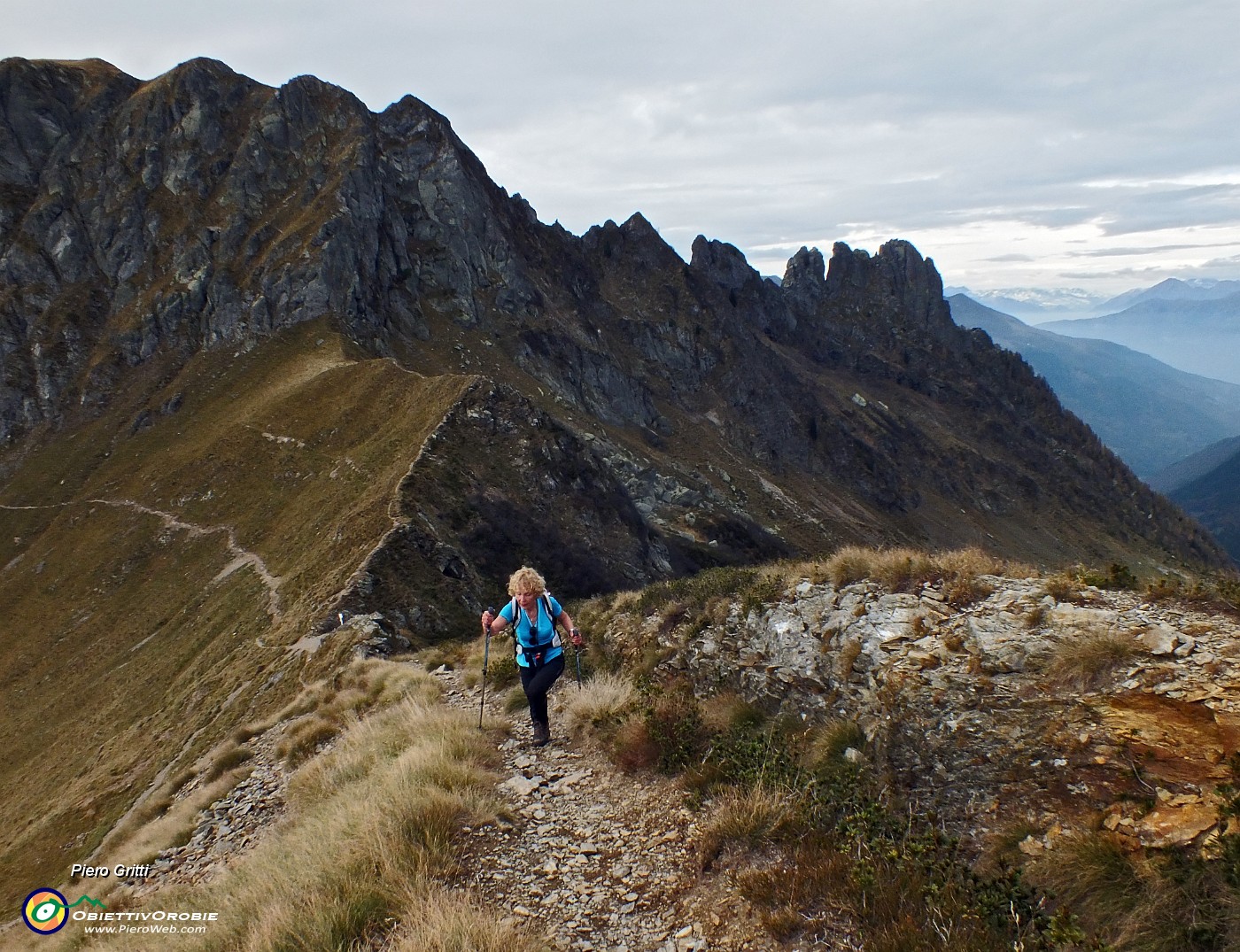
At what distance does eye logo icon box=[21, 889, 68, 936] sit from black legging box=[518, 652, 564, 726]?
24.3 ft

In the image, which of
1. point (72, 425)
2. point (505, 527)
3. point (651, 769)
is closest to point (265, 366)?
point (72, 425)

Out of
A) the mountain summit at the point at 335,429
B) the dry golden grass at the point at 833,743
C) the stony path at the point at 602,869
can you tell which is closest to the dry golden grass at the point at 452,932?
the stony path at the point at 602,869

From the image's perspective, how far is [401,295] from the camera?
88.4m

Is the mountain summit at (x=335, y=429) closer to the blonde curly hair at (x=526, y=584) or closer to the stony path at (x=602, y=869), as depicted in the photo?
the blonde curly hair at (x=526, y=584)

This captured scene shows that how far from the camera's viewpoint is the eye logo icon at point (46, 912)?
31.2 ft

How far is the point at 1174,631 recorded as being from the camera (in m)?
6.27

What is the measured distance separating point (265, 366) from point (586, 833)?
78323 mm

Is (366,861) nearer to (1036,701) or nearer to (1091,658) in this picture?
(1036,701)

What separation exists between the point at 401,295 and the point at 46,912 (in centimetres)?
8716

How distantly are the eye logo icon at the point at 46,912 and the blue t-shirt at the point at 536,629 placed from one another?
24.9ft

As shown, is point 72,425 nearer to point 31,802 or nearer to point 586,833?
point 31,802

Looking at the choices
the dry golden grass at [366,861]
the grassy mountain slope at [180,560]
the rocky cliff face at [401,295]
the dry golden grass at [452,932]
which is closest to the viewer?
the dry golden grass at [452,932]

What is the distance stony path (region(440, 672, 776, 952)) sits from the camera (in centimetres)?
557

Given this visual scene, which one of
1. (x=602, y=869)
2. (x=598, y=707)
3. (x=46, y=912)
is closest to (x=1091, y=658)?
(x=602, y=869)
